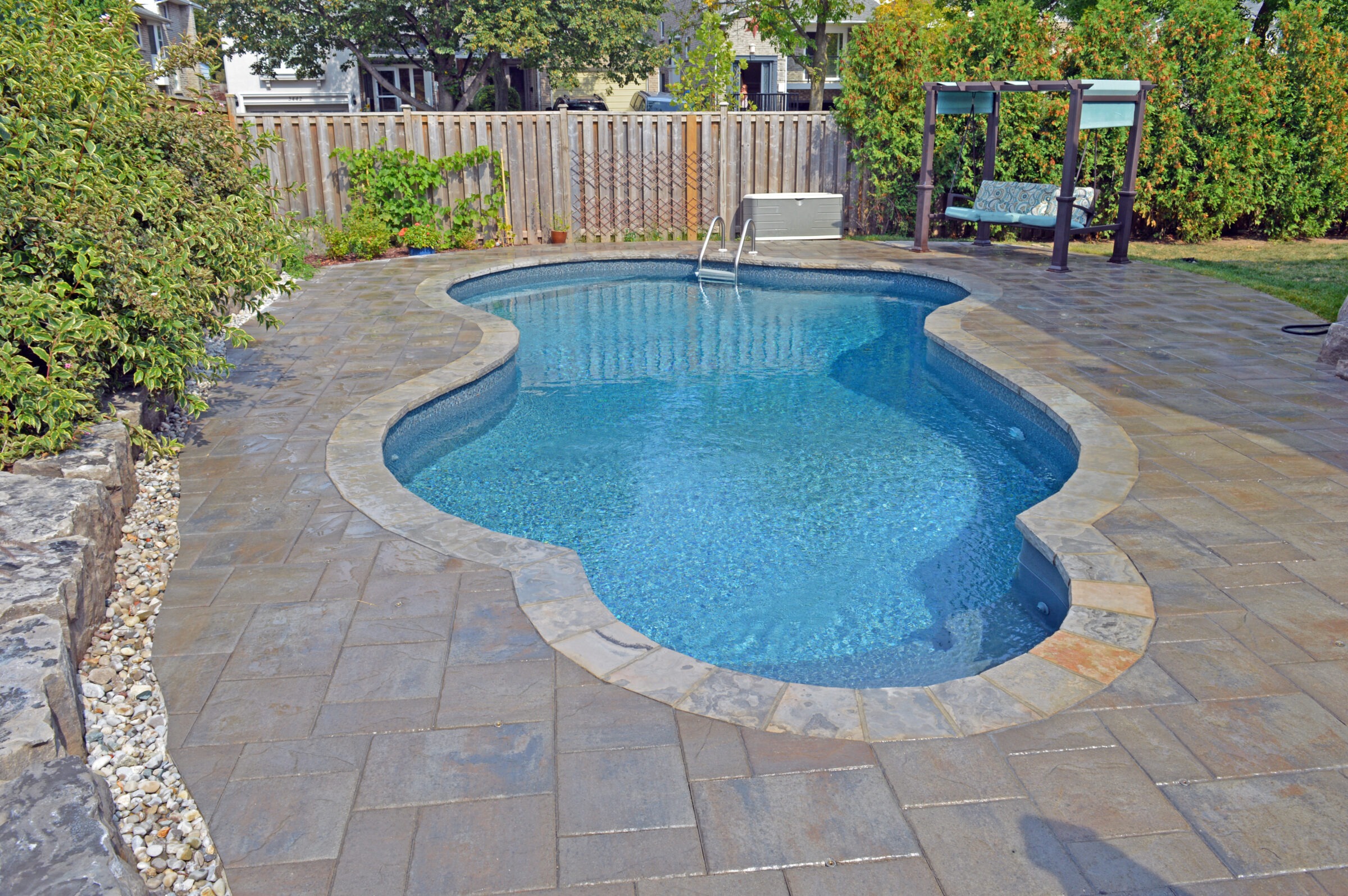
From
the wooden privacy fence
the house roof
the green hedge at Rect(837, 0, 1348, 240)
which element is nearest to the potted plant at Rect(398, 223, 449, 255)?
the wooden privacy fence

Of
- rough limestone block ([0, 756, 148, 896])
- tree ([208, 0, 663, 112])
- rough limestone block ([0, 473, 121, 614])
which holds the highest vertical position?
tree ([208, 0, 663, 112])

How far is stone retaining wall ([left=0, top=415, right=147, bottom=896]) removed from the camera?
1900 mm

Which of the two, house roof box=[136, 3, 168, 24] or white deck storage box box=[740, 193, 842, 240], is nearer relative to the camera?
white deck storage box box=[740, 193, 842, 240]

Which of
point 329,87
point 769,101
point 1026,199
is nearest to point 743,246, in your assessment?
point 1026,199

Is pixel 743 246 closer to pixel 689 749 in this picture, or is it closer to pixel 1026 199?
pixel 1026 199

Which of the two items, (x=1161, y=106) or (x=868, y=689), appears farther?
(x=1161, y=106)

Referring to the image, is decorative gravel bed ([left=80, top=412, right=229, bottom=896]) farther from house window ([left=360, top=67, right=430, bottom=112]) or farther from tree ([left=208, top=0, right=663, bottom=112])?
house window ([left=360, top=67, right=430, bottom=112])

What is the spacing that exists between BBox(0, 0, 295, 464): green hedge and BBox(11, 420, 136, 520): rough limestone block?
3.1 inches

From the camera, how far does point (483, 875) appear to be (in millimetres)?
2211

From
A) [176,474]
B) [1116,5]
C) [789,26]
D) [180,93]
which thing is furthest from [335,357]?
[789,26]

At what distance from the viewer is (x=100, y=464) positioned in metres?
3.96

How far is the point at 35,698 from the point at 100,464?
1890 mm

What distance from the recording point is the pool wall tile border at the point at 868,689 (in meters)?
2.81

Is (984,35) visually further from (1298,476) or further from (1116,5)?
(1298,476)
